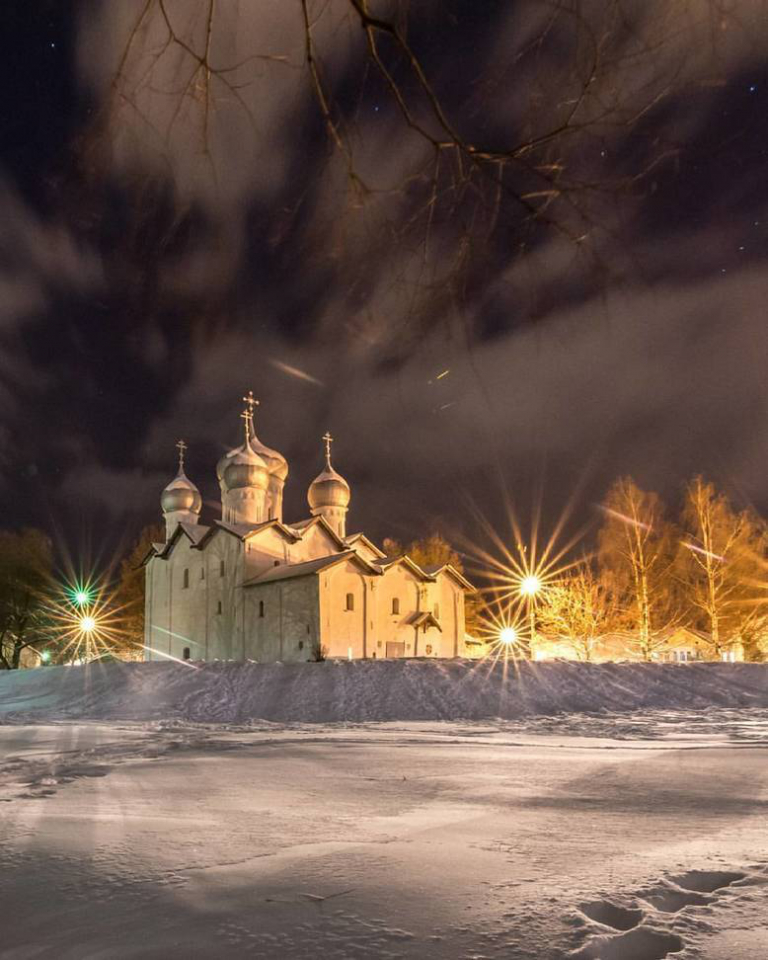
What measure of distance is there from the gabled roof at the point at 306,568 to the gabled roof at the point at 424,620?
12.1ft

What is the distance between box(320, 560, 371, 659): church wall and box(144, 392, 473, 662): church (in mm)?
45

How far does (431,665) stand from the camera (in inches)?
807

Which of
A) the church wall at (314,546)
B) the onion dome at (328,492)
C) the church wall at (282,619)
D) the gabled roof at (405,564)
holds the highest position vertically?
the onion dome at (328,492)

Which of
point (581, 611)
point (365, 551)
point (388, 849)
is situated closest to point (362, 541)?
point (365, 551)

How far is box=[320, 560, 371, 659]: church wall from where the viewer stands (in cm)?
3450

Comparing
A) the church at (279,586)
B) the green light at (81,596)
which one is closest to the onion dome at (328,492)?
the church at (279,586)

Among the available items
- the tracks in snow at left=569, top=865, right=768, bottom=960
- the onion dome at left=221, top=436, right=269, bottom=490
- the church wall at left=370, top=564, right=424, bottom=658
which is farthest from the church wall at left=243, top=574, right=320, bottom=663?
the tracks in snow at left=569, top=865, right=768, bottom=960

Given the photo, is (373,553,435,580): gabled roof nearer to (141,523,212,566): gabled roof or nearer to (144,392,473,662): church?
(144,392,473,662): church

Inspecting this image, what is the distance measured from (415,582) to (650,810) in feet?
114

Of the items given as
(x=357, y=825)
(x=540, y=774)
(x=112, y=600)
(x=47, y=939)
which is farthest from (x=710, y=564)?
(x=112, y=600)

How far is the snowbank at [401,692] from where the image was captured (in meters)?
17.8

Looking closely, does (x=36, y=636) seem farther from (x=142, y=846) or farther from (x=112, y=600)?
(x=142, y=846)

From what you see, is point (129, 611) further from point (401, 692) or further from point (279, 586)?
point (401, 692)

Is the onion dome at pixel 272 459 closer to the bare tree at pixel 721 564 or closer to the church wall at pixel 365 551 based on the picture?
the church wall at pixel 365 551
